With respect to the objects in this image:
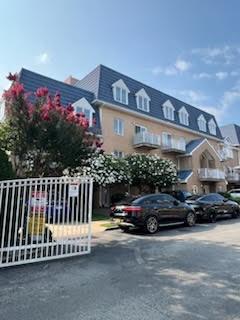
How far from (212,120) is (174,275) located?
3590 cm

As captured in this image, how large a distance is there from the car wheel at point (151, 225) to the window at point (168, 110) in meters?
20.0

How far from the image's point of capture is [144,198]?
1277 centimetres

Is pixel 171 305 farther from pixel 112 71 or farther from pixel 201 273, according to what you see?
pixel 112 71

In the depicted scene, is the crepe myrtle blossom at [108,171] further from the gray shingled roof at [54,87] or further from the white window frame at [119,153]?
the white window frame at [119,153]

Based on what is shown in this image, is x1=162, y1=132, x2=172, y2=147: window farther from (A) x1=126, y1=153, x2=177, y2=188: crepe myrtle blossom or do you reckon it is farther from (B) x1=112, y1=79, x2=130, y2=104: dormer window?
(B) x1=112, y1=79, x2=130, y2=104: dormer window

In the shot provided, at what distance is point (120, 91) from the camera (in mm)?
26594

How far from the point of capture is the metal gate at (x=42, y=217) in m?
7.35

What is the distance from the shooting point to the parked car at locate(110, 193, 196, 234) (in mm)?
12148

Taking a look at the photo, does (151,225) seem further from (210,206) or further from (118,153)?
(118,153)

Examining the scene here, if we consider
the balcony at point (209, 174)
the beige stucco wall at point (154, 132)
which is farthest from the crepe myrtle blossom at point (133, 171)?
the balcony at point (209, 174)

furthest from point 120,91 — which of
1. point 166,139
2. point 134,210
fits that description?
point 134,210

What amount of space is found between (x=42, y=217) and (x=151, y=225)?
5.77m

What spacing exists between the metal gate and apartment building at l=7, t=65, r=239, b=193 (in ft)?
47.0

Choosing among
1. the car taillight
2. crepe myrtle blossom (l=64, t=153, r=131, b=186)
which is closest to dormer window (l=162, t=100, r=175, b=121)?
crepe myrtle blossom (l=64, t=153, r=131, b=186)
